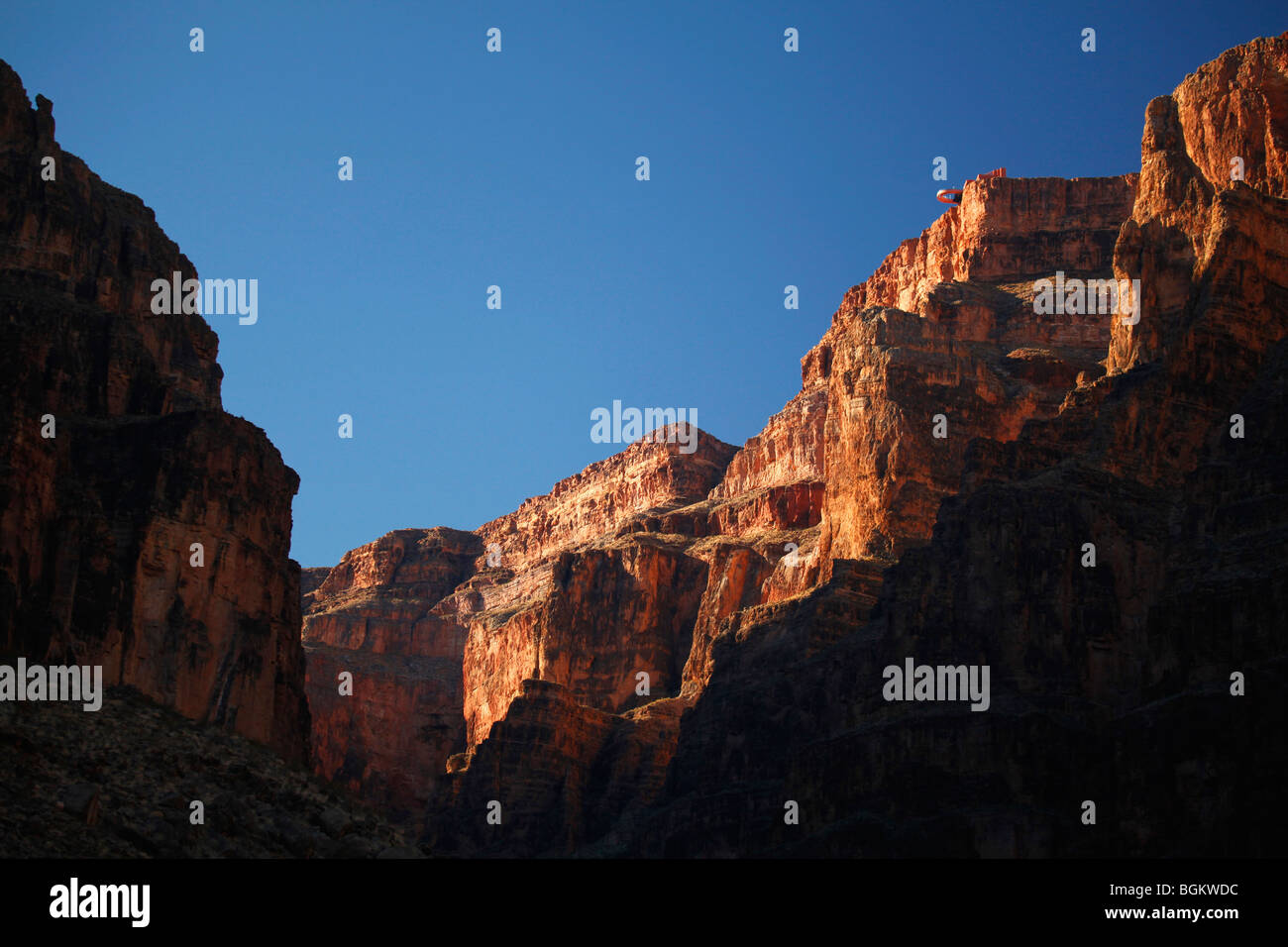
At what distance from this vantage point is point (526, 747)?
6841 inches

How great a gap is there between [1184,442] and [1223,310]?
9.24 metres

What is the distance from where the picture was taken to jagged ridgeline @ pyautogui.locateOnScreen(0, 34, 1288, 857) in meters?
108

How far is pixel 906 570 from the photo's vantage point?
146 m

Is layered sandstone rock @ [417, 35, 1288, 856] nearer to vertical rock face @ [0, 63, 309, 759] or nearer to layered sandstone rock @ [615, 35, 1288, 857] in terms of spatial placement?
layered sandstone rock @ [615, 35, 1288, 857]

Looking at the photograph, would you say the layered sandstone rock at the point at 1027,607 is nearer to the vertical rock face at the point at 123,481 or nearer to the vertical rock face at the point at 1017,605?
the vertical rock face at the point at 1017,605

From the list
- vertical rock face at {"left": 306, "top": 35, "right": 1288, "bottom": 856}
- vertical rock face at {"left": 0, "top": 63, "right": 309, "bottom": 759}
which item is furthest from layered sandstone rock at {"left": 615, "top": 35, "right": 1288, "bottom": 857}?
vertical rock face at {"left": 0, "top": 63, "right": 309, "bottom": 759}

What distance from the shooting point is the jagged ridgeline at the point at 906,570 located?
354 feet

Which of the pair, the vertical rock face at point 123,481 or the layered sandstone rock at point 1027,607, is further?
the layered sandstone rock at point 1027,607

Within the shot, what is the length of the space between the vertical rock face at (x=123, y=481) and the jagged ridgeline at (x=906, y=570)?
0.19m

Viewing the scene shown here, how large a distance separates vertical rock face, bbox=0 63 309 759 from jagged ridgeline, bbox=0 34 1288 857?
0.19m

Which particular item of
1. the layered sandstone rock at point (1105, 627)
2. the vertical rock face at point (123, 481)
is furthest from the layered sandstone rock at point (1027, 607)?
the vertical rock face at point (123, 481)

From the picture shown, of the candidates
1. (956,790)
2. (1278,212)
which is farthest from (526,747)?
(1278,212)

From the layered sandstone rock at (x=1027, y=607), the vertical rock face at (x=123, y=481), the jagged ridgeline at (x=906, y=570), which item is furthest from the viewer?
the layered sandstone rock at (x=1027, y=607)
